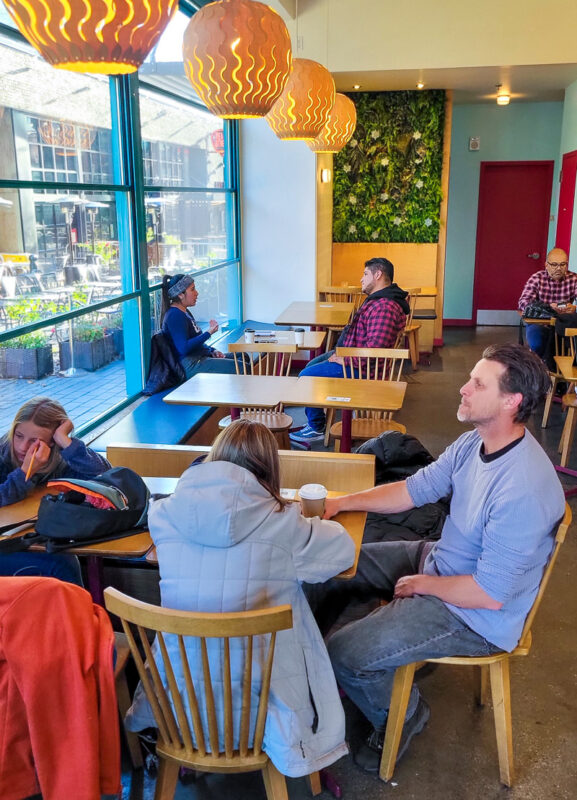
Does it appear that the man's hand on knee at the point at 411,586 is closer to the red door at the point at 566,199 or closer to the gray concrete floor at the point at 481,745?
the gray concrete floor at the point at 481,745

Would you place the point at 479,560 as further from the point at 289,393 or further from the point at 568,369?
the point at 568,369

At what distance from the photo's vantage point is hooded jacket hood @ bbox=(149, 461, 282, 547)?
5.63 ft

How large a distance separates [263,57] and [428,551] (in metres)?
1.81

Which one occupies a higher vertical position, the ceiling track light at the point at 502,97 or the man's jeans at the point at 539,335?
the ceiling track light at the point at 502,97

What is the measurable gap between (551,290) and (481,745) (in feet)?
16.8

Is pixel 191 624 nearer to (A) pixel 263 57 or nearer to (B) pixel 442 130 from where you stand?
(A) pixel 263 57

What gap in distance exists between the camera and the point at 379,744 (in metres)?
2.29

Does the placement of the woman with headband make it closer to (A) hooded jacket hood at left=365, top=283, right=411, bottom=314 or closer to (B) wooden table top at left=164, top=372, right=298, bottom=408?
(B) wooden table top at left=164, top=372, right=298, bottom=408

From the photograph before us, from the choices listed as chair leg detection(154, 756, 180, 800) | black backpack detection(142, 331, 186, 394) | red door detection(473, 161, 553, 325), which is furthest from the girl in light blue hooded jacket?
red door detection(473, 161, 553, 325)

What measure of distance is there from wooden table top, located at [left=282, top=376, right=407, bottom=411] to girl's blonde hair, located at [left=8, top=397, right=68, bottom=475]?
4.47 ft

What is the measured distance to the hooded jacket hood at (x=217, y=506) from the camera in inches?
67.5

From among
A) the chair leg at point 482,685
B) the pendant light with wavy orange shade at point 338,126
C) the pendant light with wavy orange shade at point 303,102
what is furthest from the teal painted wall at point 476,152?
the chair leg at point 482,685

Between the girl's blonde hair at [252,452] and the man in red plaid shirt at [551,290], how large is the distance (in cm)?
499

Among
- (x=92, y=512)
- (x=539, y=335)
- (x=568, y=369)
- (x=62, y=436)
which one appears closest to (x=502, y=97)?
(x=539, y=335)
